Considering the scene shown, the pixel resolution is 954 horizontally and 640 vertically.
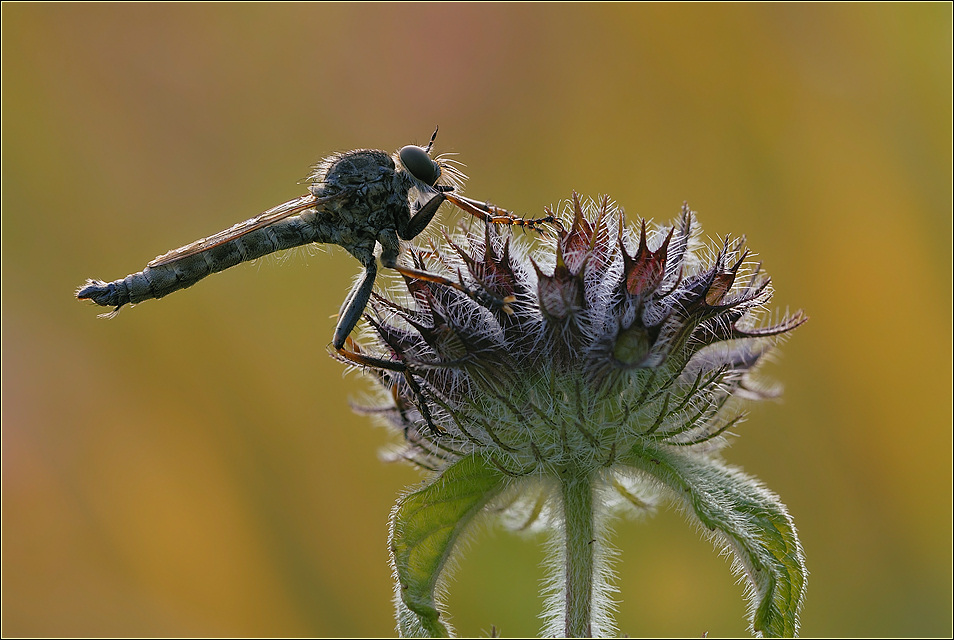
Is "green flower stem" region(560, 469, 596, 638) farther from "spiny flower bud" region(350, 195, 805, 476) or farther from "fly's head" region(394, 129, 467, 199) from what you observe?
"fly's head" region(394, 129, 467, 199)

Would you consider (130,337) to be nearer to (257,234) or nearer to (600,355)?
(257,234)

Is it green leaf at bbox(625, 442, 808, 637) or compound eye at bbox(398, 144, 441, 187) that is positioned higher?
compound eye at bbox(398, 144, 441, 187)

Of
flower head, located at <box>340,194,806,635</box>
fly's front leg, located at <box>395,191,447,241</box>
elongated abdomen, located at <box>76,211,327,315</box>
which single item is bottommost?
flower head, located at <box>340,194,806,635</box>

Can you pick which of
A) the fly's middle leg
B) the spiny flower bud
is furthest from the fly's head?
the spiny flower bud

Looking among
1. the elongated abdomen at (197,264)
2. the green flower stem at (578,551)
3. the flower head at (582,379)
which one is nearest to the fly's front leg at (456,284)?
the flower head at (582,379)

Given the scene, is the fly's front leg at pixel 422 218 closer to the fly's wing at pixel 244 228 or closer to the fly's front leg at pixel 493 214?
the fly's front leg at pixel 493 214

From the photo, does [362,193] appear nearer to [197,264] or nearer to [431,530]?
[197,264]
